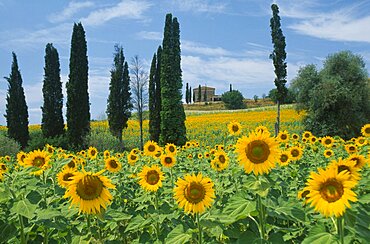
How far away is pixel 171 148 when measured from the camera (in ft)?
26.2

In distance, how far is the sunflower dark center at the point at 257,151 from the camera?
2.88m

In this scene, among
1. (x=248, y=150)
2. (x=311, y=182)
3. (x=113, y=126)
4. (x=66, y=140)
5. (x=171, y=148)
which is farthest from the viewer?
(x=113, y=126)

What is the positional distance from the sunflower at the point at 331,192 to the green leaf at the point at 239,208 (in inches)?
16.7

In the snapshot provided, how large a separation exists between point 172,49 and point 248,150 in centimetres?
3105

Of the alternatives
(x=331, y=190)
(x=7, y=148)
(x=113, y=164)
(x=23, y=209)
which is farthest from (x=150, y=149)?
(x=7, y=148)

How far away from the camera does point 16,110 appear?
34688mm

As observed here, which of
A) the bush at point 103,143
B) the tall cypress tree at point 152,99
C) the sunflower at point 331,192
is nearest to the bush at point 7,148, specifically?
the bush at point 103,143

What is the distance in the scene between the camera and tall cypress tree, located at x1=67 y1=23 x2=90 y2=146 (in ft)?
103

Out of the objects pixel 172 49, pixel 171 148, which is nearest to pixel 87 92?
pixel 172 49

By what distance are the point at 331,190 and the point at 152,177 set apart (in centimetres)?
246

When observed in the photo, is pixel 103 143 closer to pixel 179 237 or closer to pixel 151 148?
pixel 151 148

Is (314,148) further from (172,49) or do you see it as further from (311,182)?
(172,49)

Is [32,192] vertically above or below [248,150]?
below

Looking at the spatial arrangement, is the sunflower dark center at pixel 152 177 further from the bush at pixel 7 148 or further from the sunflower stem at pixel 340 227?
the bush at pixel 7 148
